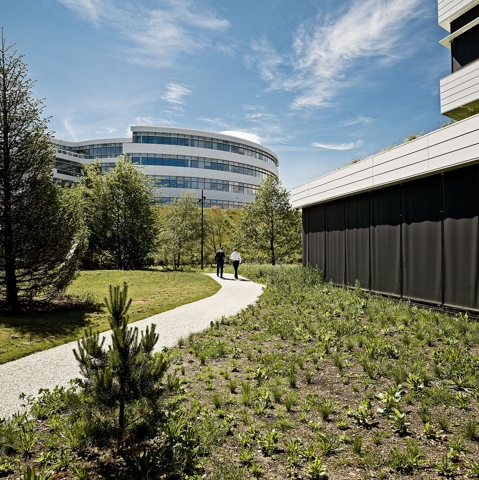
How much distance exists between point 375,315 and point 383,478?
518 cm

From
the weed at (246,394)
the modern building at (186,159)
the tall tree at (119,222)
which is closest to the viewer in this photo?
the weed at (246,394)

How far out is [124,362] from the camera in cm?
286

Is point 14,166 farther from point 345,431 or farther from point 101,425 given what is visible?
point 345,431

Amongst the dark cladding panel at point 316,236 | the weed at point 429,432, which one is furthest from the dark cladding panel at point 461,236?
the dark cladding panel at point 316,236

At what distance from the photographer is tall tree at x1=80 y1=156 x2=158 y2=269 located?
2489 centimetres

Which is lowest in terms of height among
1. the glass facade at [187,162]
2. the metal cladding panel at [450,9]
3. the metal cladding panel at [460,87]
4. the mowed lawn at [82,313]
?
the mowed lawn at [82,313]

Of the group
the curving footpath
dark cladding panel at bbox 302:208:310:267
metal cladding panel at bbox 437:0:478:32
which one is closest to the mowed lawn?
the curving footpath

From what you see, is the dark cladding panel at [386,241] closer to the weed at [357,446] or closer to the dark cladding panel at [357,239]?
the dark cladding panel at [357,239]

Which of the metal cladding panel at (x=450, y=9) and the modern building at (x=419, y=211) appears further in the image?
the metal cladding panel at (x=450, y=9)

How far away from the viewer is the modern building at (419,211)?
734cm

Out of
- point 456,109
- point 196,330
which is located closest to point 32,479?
point 196,330

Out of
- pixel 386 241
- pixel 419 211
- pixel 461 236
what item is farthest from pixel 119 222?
pixel 461 236

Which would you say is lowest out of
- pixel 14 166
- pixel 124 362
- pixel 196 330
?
pixel 196 330

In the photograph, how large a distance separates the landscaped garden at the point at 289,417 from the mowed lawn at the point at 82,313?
2932mm
